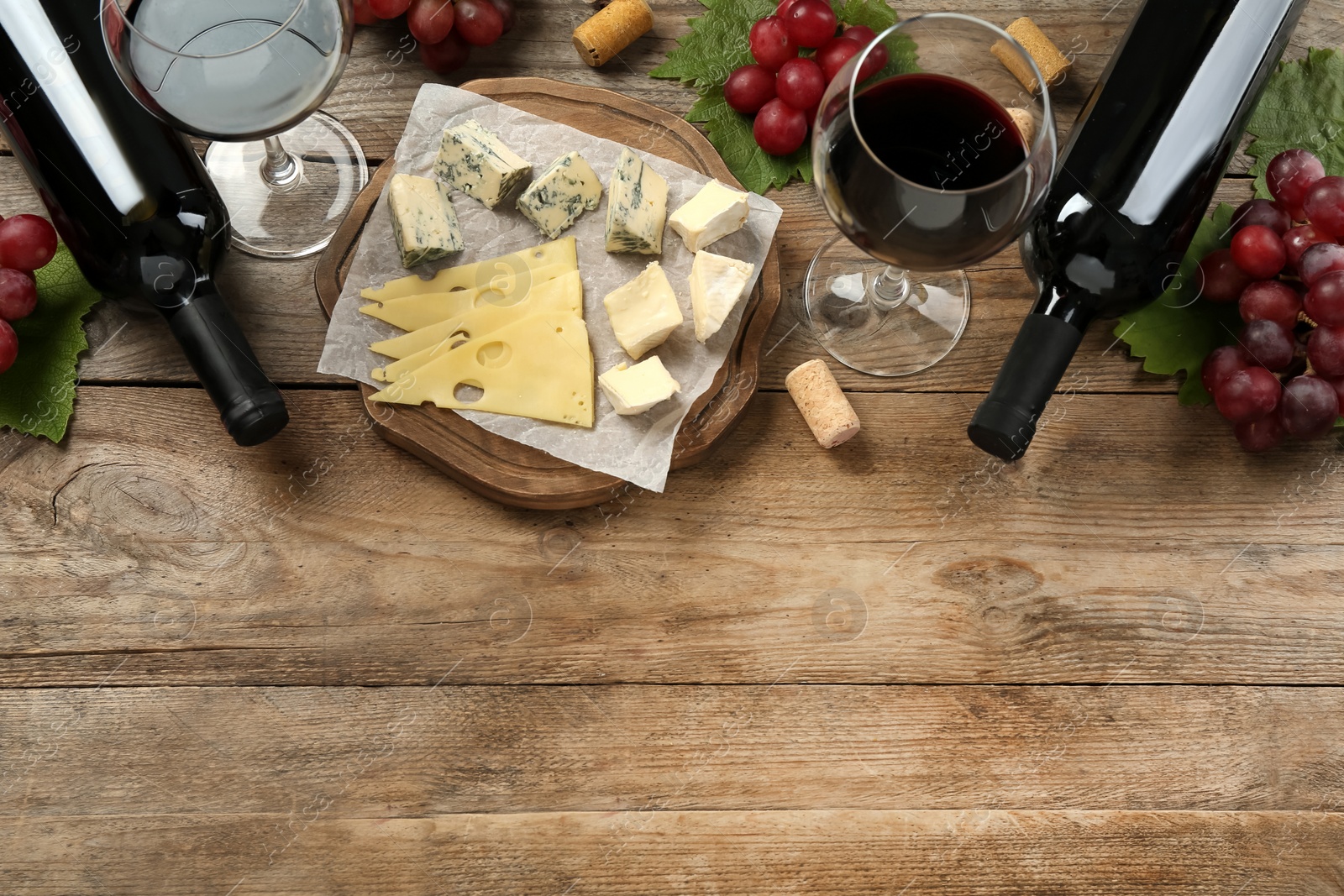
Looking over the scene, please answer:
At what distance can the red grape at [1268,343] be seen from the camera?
1.03 meters

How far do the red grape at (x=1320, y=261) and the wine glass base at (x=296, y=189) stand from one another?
107 centimetres

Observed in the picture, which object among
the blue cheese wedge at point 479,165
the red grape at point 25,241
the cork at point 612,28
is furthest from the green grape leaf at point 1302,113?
the red grape at point 25,241

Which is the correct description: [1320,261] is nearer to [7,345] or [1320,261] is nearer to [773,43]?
[773,43]

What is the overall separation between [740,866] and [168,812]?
1.97 feet

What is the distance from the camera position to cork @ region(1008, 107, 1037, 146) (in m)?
0.85

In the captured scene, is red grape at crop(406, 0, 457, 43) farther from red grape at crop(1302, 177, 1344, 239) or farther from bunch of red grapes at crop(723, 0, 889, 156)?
red grape at crop(1302, 177, 1344, 239)

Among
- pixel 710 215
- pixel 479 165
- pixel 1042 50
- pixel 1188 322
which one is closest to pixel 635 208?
pixel 710 215

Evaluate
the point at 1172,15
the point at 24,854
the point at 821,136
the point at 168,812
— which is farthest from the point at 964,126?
the point at 24,854

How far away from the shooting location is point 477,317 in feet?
3.55

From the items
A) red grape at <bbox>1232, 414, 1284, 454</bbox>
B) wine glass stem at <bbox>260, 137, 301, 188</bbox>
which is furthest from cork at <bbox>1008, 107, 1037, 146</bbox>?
wine glass stem at <bbox>260, 137, 301, 188</bbox>

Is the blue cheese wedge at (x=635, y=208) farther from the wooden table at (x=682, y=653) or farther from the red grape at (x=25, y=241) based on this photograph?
the red grape at (x=25, y=241)

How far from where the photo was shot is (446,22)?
1.14m

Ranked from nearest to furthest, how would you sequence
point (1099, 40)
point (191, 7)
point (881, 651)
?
point (191, 7), point (881, 651), point (1099, 40)

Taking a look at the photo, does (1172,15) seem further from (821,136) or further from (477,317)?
(477,317)
